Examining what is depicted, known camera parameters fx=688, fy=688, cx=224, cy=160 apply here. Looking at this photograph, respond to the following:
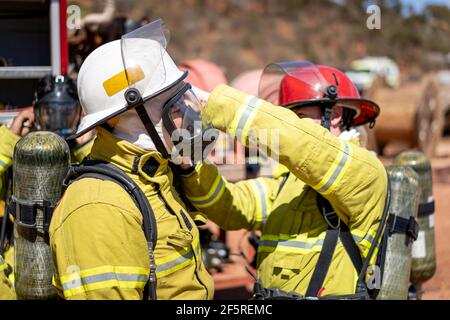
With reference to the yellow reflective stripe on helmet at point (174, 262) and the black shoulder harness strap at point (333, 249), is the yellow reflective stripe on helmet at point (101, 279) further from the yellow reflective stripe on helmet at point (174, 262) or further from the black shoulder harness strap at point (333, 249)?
the black shoulder harness strap at point (333, 249)

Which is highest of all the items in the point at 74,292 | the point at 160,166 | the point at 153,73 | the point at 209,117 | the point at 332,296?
the point at 153,73

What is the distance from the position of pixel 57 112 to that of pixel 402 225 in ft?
6.86

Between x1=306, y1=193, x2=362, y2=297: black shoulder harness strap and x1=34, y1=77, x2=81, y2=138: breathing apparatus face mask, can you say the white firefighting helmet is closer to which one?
x1=306, y1=193, x2=362, y2=297: black shoulder harness strap

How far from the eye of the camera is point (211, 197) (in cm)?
319

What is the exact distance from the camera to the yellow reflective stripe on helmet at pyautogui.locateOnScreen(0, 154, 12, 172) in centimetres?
362

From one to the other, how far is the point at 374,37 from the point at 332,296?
36.1m

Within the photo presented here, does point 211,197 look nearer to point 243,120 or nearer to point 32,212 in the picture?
point 243,120

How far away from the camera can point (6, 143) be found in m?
3.72

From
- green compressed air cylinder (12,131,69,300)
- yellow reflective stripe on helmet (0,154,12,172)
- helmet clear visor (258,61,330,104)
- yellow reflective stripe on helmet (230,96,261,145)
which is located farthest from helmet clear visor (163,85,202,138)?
yellow reflective stripe on helmet (0,154,12,172)

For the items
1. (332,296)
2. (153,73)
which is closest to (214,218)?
(332,296)

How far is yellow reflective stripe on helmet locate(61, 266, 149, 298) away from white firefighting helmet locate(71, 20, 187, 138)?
1.87 feet

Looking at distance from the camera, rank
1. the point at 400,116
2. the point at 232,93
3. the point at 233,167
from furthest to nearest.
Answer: the point at 400,116, the point at 233,167, the point at 232,93

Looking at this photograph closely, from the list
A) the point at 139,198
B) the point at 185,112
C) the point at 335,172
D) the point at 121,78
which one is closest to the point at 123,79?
the point at 121,78

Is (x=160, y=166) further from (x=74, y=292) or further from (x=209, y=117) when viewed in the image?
(x=74, y=292)
